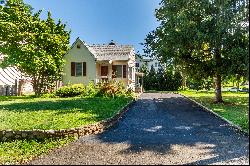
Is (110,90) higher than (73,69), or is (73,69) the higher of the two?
(73,69)

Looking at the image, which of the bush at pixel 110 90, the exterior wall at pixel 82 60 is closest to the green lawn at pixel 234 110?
the bush at pixel 110 90

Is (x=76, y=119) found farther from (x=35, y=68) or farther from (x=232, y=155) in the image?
(x=35, y=68)

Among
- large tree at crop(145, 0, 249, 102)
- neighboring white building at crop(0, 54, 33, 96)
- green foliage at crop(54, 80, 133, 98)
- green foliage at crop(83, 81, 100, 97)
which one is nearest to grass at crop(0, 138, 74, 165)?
large tree at crop(145, 0, 249, 102)

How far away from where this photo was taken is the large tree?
22594mm

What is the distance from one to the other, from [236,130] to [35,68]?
2196 centimetres

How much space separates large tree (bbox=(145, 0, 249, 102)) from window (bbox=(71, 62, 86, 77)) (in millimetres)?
14651

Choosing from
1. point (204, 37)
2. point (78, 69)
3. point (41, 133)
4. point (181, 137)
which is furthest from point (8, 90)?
point (181, 137)

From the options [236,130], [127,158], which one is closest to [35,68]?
[236,130]

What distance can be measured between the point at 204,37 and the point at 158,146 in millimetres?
13444

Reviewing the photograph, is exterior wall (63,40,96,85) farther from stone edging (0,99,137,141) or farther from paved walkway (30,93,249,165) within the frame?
stone edging (0,99,137,141)

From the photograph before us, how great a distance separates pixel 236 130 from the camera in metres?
13.9

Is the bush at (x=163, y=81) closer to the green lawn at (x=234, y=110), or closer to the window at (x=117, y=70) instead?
the window at (x=117, y=70)

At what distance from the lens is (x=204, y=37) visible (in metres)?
22.9

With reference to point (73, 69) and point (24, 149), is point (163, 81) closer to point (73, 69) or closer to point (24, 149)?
point (73, 69)
